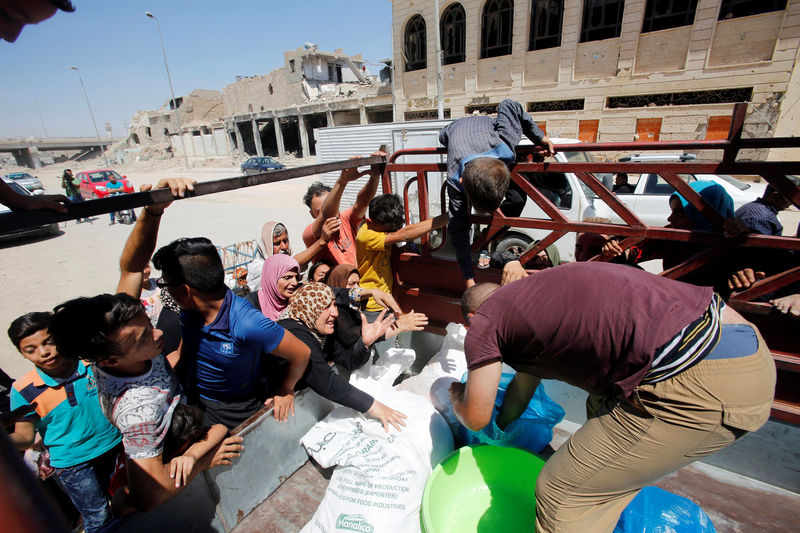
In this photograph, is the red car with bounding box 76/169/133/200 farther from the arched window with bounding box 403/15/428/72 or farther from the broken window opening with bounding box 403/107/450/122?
the arched window with bounding box 403/15/428/72

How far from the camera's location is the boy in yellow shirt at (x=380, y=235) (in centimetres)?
269

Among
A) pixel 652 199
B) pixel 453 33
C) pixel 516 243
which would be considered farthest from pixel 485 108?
pixel 516 243

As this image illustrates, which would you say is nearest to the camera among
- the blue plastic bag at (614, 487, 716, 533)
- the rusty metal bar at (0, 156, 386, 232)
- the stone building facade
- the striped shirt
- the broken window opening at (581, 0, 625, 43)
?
the rusty metal bar at (0, 156, 386, 232)

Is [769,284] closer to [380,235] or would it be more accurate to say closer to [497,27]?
[380,235]

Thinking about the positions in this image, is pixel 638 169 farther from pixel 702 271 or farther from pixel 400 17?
pixel 400 17

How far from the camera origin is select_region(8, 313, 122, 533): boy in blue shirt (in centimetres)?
183

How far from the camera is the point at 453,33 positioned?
64.5 ft

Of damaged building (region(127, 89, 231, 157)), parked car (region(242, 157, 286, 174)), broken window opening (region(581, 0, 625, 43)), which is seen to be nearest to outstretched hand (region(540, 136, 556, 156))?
broken window opening (region(581, 0, 625, 43))

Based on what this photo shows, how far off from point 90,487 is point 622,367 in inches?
103

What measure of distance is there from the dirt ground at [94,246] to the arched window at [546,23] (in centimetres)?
1222

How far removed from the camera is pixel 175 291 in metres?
1.67

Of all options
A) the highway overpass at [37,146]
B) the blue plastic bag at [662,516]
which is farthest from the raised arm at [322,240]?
the highway overpass at [37,146]

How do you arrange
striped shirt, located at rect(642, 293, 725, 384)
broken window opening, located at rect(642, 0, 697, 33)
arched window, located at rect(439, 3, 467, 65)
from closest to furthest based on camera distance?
striped shirt, located at rect(642, 293, 725, 384)
broken window opening, located at rect(642, 0, 697, 33)
arched window, located at rect(439, 3, 467, 65)

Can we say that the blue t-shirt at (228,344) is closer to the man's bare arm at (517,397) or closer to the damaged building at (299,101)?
the man's bare arm at (517,397)
